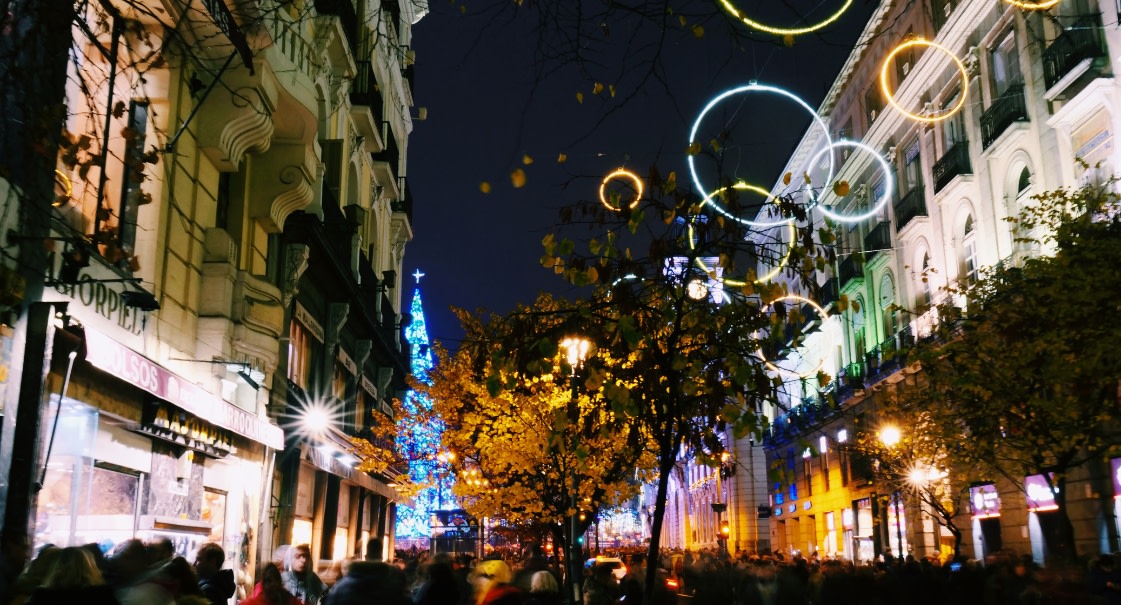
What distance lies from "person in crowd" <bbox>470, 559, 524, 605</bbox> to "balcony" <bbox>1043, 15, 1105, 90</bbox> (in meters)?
19.4

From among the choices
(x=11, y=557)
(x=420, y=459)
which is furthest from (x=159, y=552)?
(x=420, y=459)

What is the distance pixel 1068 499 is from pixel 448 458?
1612 centimetres

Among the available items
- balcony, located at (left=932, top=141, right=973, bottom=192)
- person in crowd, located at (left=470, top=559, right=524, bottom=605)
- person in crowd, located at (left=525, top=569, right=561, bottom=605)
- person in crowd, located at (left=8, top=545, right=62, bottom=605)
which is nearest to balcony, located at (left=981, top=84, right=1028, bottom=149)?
balcony, located at (left=932, top=141, right=973, bottom=192)

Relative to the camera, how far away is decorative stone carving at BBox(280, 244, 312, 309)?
2025 centimetres

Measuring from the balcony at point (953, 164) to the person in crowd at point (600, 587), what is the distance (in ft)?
78.7

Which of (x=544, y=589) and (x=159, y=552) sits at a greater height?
(x=159, y=552)

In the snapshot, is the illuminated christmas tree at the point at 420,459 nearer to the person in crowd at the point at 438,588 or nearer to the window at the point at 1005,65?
the person in crowd at the point at 438,588

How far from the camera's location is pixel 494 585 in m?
8.88

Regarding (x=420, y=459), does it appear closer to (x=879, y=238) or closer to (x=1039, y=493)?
(x=1039, y=493)

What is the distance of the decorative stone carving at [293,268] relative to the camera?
20250 millimetres

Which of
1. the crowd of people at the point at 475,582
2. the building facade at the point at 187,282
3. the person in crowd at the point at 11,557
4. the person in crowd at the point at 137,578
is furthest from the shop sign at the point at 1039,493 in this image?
the person in crowd at the point at 137,578

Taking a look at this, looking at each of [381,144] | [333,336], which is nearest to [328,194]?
[333,336]

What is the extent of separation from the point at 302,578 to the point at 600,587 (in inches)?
136

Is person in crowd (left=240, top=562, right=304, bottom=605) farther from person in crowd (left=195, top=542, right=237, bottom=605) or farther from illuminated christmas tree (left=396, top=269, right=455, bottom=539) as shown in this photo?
illuminated christmas tree (left=396, top=269, right=455, bottom=539)
